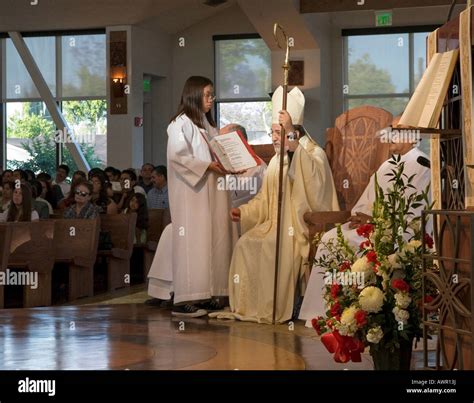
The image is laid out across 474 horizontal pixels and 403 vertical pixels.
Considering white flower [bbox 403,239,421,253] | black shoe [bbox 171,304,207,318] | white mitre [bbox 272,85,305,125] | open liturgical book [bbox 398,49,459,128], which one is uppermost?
white mitre [bbox 272,85,305,125]

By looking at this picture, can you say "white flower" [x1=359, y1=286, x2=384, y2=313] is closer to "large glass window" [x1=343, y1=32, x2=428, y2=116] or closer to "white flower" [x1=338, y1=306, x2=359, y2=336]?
"white flower" [x1=338, y1=306, x2=359, y2=336]

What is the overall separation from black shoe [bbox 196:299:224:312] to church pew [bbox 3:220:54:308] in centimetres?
159

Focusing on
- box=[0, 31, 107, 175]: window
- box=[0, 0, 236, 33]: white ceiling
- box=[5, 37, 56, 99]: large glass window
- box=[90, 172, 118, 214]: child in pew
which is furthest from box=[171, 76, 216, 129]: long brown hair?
box=[5, 37, 56, 99]: large glass window

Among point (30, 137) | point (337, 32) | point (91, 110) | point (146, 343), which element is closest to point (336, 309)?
point (146, 343)

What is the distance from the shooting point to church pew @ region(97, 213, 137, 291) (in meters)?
10.4

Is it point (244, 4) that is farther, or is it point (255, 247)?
point (244, 4)

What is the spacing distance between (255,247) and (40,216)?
3406mm

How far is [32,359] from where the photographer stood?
5.99 metres

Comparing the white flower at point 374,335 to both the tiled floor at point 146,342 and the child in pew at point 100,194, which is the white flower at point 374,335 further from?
the child in pew at point 100,194

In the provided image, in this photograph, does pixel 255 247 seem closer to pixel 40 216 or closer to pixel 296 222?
pixel 296 222

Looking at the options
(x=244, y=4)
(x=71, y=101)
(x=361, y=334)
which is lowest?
(x=361, y=334)
